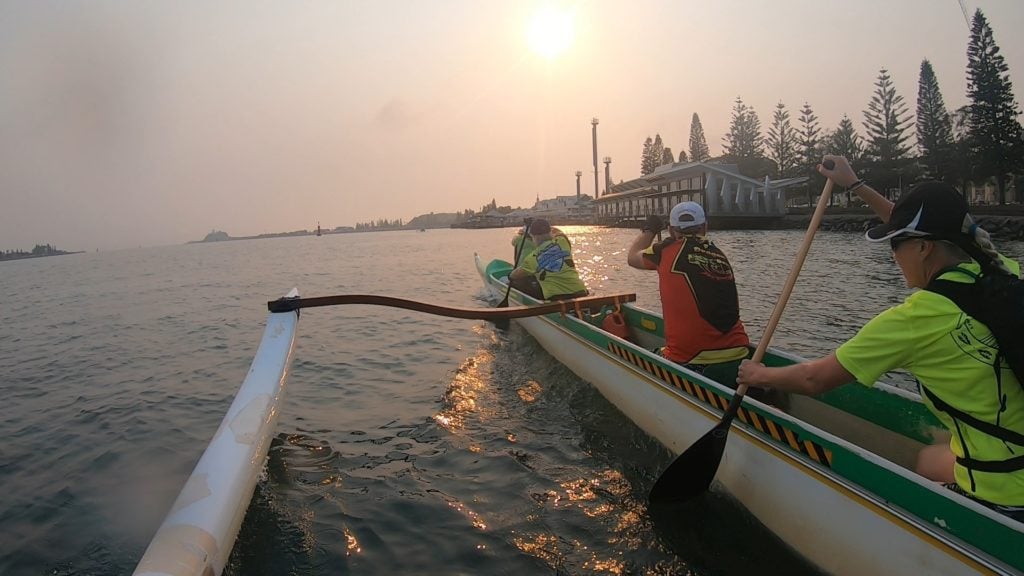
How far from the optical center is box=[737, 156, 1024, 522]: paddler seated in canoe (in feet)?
7.35

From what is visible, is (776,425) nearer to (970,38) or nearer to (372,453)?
(372,453)

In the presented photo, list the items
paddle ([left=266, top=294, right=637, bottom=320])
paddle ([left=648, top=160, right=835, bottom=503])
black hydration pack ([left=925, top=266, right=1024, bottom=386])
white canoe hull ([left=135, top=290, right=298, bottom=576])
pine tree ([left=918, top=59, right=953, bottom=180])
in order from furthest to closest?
pine tree ([left=918, top=59, right=953, bottom=180]), paddle ([left=266, top=294, right=637, bottom=320]), paddle ([left=648, top=160, right=835, bottom=503]), white canoe hull ([left=135, top=290, right=298, bottom=576]), black hydration pack ([left=925, top=266, right=1024, bottom=386])

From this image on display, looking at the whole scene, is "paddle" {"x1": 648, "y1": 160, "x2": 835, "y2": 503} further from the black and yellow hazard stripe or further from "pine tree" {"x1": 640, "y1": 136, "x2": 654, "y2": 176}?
"pine tree" {"x1": 640, "y1": 136, "x2": 654, "y2": 176}

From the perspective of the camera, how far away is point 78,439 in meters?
6.79

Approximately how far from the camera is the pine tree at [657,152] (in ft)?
320

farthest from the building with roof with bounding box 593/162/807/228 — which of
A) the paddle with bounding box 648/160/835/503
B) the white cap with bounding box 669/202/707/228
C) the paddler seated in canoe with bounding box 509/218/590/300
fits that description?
the paddle with bounding box 648/160/835/503

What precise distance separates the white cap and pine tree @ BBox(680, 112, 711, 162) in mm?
87629

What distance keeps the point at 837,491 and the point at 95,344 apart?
1567 centimetres

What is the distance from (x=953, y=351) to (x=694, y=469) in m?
2.19

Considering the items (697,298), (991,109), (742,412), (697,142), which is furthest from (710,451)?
(697,142)

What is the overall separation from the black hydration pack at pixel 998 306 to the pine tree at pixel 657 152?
100786 mm

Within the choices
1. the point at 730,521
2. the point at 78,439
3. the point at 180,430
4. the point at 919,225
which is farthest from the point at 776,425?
the point at 78,439

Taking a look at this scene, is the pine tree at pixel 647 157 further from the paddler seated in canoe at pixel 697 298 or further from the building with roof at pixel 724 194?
the paddler seated in canoe at pixel 697 298

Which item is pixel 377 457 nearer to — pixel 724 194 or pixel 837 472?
pixel 837 472
